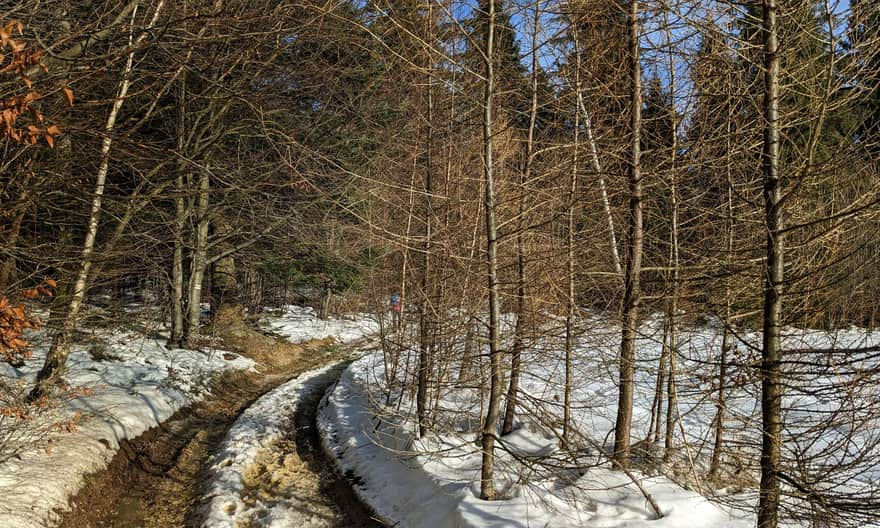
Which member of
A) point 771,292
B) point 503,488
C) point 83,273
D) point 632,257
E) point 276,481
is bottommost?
point 276,481

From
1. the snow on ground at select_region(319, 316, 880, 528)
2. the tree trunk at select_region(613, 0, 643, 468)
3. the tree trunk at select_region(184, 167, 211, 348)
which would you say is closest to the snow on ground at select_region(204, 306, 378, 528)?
the snow on ground at select_region(319, 316, 880, 528)

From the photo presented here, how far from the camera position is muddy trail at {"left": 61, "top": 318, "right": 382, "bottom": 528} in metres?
6.79

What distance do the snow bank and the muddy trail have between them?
40cm

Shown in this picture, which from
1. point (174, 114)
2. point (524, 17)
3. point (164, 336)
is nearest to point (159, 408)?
point (164, 336)

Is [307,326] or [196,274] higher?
[196,274]

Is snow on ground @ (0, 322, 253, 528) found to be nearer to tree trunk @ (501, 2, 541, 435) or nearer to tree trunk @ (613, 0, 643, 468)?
tree trunk @ (501, 2, 541, 435)

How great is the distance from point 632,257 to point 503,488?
3.17 metres

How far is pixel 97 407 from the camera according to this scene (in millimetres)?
8992

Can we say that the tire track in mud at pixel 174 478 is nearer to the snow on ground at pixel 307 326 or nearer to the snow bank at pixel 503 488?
the snow bank at pixel 503 488

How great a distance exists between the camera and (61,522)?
608 cm

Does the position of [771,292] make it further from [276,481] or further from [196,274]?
[196,274]

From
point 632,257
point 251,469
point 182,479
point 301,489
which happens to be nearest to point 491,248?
point 632,257

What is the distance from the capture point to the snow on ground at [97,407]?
20.2 feet

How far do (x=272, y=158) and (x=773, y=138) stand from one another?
44.4 feet
